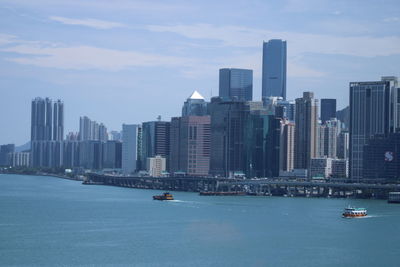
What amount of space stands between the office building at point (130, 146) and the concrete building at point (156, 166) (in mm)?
16954

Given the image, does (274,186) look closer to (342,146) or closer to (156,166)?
(156,166)

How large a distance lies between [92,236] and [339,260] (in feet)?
45.2

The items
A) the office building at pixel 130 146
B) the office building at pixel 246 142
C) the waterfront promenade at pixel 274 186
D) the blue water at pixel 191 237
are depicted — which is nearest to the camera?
the blue water at pixel 191 237

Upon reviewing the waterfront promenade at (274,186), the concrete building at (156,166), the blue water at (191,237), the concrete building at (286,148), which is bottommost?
the blue water at (191,237)

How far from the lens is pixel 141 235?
49312mm

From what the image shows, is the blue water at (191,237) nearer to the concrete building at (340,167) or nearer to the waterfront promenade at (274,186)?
the waterfront promenade at (274,186)

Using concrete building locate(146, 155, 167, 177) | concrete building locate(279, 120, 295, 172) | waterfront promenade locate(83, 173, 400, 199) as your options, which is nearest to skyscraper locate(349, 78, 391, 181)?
concrete building locate(279, 120, 295, 172)

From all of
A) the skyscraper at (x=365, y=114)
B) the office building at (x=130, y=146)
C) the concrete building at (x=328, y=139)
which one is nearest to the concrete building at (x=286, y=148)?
the concrete building at (x=328, y=139)

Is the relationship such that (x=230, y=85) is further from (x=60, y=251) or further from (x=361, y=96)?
(x=60, y=251)

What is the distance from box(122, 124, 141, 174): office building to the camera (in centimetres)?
17588

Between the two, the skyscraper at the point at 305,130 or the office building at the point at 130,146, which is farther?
the office building at the point at 130,146

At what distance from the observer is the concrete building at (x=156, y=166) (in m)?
154

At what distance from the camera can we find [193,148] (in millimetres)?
Answer: 152250

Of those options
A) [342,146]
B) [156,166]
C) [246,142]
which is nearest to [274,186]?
[246,142]
